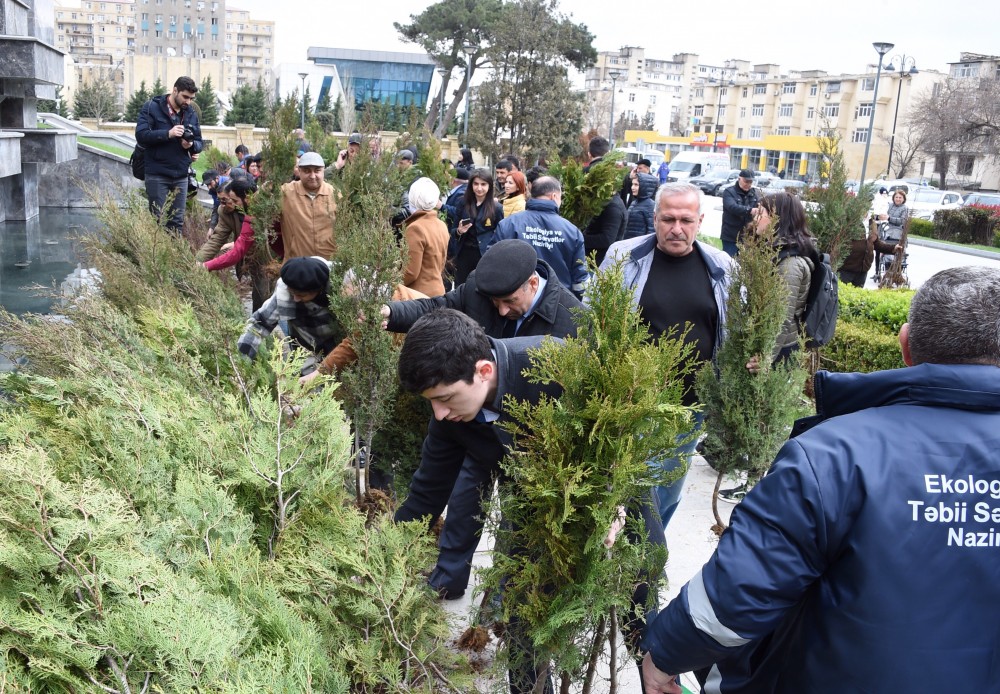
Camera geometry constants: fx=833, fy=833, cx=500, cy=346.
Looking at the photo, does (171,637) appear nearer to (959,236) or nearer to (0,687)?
(0,687)

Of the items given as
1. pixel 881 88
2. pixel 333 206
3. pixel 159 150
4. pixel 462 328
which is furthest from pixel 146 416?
pixel 881 88

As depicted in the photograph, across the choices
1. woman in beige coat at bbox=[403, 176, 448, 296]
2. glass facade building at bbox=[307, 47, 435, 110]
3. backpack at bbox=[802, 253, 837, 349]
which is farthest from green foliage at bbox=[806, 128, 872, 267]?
glass facade building at bbox=[307, 47, 435, 110]

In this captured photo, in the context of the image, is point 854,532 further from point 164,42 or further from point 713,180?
point 164,42

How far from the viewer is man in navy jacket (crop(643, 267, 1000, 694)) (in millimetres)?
1705

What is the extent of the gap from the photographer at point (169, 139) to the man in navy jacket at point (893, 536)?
270 inches

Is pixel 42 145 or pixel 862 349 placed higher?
pixel 42 145

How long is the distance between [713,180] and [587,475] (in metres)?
43.3

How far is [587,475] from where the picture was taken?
212 cm

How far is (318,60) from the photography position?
90.6 m

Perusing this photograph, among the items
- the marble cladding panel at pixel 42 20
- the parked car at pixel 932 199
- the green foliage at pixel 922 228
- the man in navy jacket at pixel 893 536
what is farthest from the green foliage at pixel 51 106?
the parked car at pixel 932 199

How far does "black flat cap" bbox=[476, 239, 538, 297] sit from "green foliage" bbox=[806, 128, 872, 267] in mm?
6212

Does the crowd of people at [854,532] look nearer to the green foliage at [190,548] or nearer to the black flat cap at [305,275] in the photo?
the green foliage at [190,548]

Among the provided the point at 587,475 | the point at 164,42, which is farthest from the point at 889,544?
the point at 164,42

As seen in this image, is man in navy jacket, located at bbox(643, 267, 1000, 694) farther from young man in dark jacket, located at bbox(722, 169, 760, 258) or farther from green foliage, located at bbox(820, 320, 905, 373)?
young man in dark jacket, located at bbox(722, 169, 760, 258)
